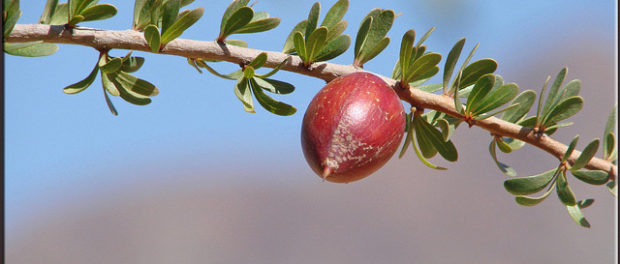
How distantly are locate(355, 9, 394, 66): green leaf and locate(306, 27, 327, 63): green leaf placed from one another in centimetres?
8

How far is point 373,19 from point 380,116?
184mm

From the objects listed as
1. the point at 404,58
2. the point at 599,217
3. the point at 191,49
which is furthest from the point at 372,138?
the point at 599,217

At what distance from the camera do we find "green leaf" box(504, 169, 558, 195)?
1010 mm

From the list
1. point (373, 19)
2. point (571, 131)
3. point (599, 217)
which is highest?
point (571, 131)

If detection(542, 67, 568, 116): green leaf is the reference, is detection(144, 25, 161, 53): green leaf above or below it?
below

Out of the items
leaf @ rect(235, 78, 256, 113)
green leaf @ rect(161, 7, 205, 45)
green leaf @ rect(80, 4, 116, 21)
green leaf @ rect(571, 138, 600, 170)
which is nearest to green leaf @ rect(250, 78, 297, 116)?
leaf @ rect(235, 78, 256, 113)

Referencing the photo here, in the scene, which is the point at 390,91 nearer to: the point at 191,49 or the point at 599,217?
the point at 191,49

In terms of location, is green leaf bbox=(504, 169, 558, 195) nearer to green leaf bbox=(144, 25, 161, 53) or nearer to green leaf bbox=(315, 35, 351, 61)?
green leaf bbox=(315, 35, 351, 61)

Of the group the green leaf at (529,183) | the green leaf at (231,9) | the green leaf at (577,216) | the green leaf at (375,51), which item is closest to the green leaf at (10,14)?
the green leaf at (231,9)

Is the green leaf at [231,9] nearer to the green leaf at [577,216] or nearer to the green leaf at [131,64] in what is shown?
the green leaf at [131,64]

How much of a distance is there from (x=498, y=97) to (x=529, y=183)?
0.49 feet

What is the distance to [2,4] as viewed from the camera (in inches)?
33.1

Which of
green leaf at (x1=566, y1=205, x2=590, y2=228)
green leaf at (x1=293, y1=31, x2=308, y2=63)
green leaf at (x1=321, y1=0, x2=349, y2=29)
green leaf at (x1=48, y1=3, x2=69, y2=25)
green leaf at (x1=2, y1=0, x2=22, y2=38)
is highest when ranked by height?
green leaf at (x1=321, y1=0, x2=349, y2=29)

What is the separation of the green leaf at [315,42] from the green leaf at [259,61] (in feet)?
0.23
